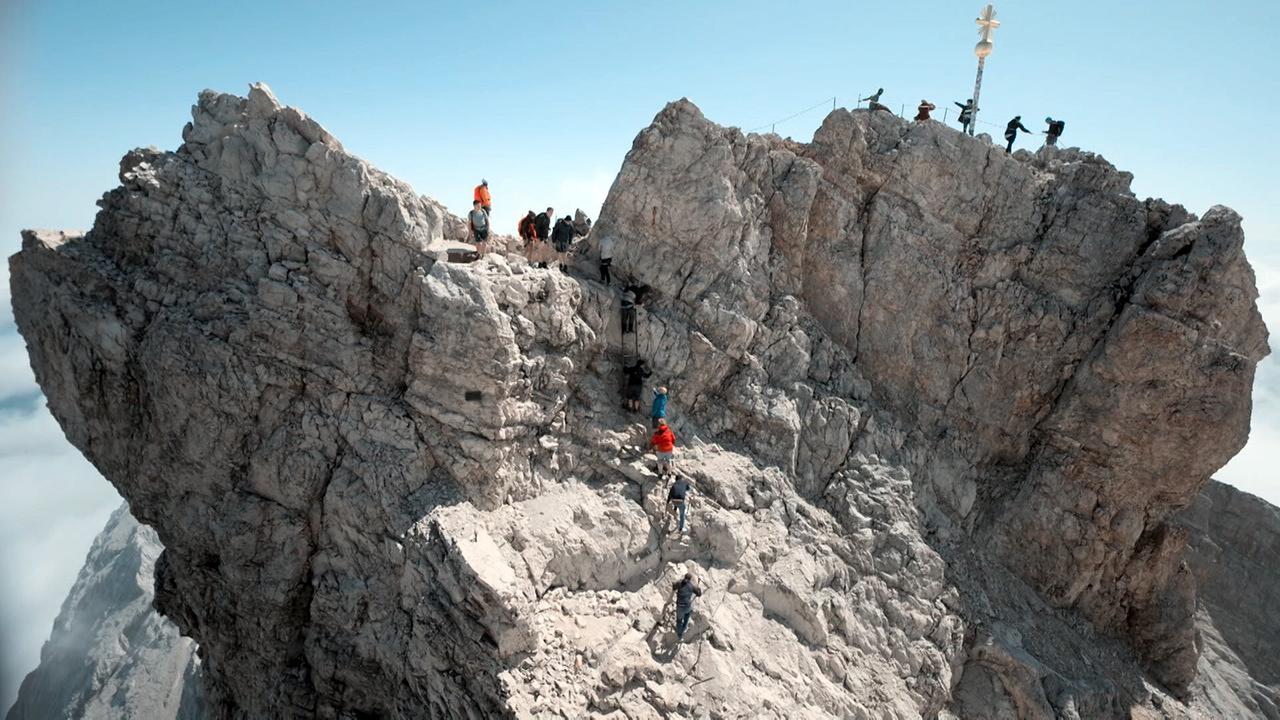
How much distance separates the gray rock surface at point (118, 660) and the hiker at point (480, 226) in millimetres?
27095

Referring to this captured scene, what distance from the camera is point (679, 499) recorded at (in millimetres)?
16781

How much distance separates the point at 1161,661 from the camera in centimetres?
2289

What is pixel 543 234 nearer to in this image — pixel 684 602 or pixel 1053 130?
pixel 684 602

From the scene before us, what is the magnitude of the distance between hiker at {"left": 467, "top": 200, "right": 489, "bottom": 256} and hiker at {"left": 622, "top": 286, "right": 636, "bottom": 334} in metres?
3.93

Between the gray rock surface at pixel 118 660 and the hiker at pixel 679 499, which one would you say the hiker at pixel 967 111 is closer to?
the hiker at pixel 679 499

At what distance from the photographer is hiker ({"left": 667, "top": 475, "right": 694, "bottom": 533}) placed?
16734mm

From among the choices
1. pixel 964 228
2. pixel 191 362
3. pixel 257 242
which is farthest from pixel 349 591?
pixel 964 228

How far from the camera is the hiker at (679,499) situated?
16734mm

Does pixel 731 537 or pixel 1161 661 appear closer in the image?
pixel 731 537

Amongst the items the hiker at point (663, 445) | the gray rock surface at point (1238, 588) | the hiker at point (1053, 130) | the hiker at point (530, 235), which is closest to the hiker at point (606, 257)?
the hiker at point (530, 235)

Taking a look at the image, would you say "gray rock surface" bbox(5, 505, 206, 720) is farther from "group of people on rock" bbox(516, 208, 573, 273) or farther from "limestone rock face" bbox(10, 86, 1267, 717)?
"group of people on rock" bbox(516, 208, 573, 273)

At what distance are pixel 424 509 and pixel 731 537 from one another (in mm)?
7511

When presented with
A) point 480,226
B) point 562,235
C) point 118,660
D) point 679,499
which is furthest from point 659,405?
point 118,660

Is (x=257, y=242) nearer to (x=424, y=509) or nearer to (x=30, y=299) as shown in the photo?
(x=30, y=299)
